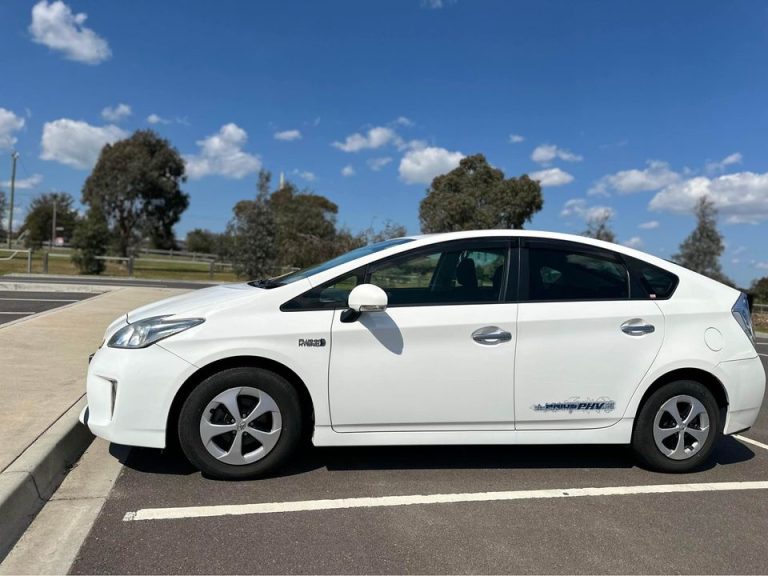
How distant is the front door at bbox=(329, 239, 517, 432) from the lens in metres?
3.88

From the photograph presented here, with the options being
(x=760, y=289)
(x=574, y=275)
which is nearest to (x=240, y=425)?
(x=574, y=275)

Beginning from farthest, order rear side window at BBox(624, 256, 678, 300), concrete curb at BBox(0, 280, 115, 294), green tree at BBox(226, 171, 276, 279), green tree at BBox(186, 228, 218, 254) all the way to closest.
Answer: green tree at BBox(186, 228, 218, 254) < green tree at BBox(226, 171, 276, 279) < concrete curb at BBox(0, 280, 115, 294) < rear side window at BBox(624, 256, 678, 300)

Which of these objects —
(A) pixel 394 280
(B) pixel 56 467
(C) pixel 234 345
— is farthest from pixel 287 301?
(B) pixel 56 467

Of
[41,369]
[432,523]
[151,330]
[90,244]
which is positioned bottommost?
[432,523]

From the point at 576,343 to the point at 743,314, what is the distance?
1371 mm

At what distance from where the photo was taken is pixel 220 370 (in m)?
3.80

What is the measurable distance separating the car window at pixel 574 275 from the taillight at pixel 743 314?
847 mm

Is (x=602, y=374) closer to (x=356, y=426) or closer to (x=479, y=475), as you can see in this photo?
(x=479, y=475)

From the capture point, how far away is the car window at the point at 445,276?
161 inches

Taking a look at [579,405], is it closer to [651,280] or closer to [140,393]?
[651,280]

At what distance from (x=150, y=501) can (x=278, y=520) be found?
2.63 ft

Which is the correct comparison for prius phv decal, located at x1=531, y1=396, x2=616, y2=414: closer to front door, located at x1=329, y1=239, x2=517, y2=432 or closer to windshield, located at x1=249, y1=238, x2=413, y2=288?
front door, located at x1=329, y1=239, x2=517, y2=432

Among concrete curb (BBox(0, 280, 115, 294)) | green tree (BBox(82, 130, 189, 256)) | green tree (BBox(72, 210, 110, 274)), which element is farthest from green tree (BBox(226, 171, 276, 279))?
green tree (BBox(82, 130, 189, 256))

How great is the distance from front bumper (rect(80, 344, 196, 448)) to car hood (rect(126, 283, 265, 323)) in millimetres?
311
